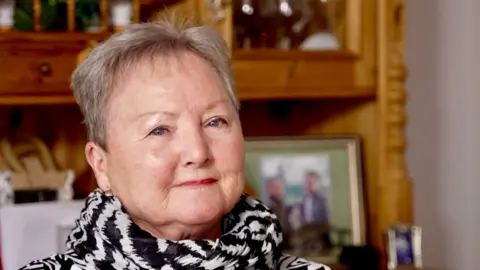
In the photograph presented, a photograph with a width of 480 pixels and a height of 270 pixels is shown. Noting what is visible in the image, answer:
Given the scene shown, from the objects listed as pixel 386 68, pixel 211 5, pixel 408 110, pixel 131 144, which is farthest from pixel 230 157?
pixel 408 110

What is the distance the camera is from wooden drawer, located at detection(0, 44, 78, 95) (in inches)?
69.4

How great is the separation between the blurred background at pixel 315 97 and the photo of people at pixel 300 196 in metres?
0.02

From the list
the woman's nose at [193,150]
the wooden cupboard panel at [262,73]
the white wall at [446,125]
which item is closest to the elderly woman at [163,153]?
the woman's nose at [193,150]

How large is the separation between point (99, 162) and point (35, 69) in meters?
0.53

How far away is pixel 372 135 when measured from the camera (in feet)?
6.70

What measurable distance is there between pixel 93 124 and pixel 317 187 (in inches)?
34.2

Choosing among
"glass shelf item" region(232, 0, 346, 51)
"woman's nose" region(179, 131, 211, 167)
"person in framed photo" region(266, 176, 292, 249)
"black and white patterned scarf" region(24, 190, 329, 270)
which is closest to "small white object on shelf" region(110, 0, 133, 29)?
"glass shelf item" region(232, 0, 346, 51)

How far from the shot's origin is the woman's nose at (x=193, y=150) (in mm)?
1214

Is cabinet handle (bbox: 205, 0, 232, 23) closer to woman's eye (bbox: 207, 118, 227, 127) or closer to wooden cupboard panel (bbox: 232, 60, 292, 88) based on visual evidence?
wooden cupboard panel (bbox: 232, 60, 292, 88)

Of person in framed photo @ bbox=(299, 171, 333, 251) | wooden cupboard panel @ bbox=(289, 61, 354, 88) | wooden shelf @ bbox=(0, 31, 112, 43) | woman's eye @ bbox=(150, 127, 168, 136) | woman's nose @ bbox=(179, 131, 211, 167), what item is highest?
wooden shelf @ bbox=(0, 31, 112, 43)

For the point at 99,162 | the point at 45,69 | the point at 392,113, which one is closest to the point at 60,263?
the point at 99,162

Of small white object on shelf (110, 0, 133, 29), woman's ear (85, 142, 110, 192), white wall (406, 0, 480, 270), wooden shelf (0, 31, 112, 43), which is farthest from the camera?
white wall (406, 0, 480, 270)

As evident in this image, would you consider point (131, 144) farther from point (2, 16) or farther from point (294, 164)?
point (294, 164)

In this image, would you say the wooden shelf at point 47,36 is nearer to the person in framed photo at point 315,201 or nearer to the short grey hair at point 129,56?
the short grey hair at point 129,56
